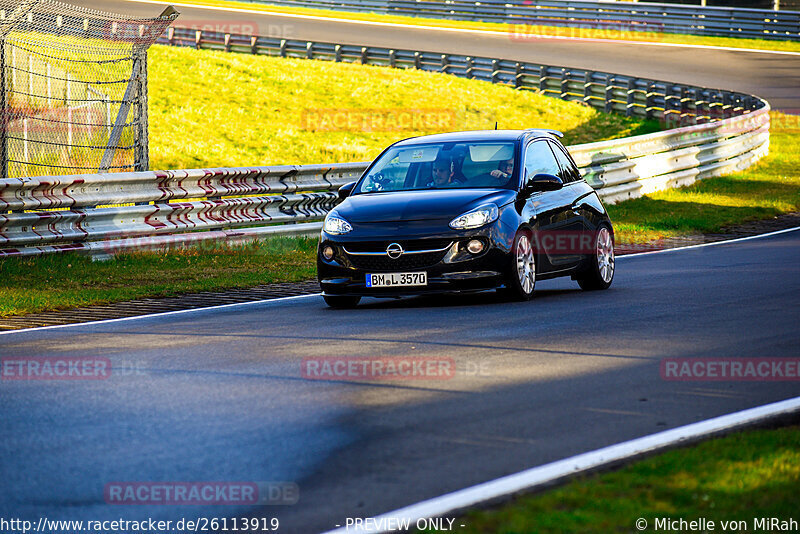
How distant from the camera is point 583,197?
41.7ft

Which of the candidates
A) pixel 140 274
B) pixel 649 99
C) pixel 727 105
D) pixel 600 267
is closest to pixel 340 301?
pixel 600 267

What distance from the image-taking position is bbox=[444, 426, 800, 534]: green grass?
4590 millimetres

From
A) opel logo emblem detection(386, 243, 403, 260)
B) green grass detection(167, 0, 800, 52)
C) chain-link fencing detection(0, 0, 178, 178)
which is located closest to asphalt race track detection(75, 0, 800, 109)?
green grass detection(167, 0, 800, 52)

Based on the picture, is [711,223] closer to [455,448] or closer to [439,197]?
[439,197]

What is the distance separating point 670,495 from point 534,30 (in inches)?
1890

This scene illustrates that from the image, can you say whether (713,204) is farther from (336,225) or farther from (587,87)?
(587,87)

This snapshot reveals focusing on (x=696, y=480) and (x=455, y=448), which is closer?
(x=696, y=480)

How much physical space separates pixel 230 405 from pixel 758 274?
25.2 feet

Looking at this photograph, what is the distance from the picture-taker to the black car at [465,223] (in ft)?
35.8

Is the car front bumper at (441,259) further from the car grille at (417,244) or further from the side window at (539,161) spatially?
the side window at (539,161)

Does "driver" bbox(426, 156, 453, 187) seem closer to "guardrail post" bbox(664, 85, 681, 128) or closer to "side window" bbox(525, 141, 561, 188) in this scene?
"side window" bbox(525, 141, 561, 188)

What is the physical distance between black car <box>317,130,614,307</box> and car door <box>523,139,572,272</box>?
0.01 meters

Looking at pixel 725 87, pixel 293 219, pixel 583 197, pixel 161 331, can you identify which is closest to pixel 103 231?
pixel 293 219

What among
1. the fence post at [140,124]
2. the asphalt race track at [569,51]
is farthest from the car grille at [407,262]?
the asphalt race track at [569,51]
